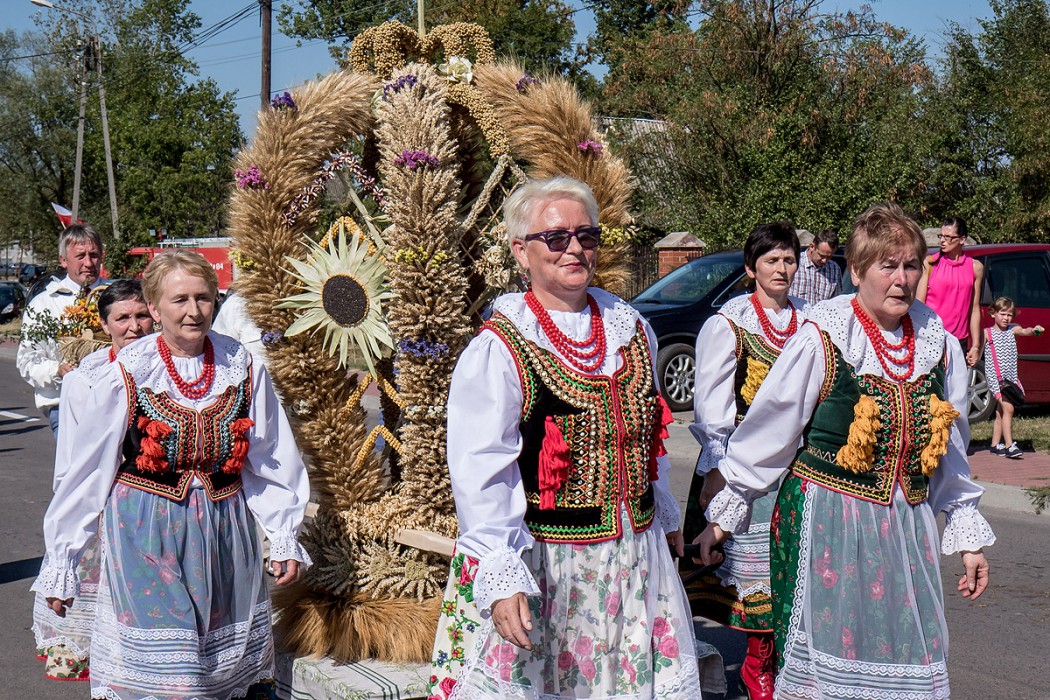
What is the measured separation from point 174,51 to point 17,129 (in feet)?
47.6

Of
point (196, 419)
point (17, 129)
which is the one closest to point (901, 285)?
point (196, 419)

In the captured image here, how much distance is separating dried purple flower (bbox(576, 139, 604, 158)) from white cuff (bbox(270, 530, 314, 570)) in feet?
6.20

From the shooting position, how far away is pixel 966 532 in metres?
3.45

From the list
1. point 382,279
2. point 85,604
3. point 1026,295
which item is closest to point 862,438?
point 382,279

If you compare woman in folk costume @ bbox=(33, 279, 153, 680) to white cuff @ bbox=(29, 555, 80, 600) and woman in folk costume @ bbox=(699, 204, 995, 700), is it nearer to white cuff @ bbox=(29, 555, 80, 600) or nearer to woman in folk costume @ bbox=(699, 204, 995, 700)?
white cuff @ bbox=(29, 555, 80, 600)

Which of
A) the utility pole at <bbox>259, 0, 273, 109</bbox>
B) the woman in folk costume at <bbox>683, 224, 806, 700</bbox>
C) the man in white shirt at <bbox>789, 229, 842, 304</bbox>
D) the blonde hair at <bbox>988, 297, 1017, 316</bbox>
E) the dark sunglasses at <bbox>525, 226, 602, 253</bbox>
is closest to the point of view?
the dark sunglasses at <bbox>525, 226, 602, 253</bbox>

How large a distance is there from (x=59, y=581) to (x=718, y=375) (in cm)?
251

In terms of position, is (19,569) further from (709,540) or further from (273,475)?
(709,540)

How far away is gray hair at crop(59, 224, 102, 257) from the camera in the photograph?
6.19 m

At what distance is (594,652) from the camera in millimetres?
3016

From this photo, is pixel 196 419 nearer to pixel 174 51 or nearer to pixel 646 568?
pixel 646 568

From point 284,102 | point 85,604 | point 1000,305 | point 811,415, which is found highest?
point 284,102

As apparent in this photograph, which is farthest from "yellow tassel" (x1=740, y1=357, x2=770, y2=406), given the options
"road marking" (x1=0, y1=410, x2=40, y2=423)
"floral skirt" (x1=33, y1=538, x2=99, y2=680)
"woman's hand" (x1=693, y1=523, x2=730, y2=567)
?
"road marking" (x1=0, y1=410, x2=40, y2=423)

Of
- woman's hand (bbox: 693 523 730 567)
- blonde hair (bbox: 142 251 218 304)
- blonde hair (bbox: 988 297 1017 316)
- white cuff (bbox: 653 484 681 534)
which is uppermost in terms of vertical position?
blonde hair (bbox: 988 297 1017 316)
